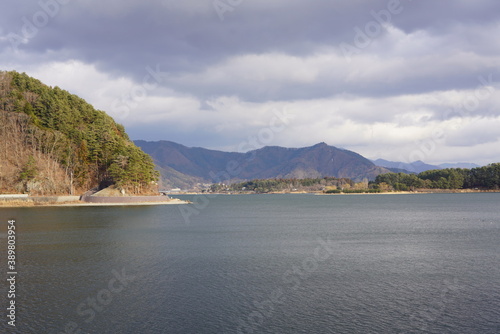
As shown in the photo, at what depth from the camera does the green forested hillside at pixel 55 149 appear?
135625mm

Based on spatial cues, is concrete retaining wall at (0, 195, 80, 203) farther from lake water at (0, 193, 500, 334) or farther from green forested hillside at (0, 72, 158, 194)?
lake water at (0, 193, 500, 334)

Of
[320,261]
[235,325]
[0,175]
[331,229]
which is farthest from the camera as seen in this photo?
[0,175]

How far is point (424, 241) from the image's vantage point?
47.7 m

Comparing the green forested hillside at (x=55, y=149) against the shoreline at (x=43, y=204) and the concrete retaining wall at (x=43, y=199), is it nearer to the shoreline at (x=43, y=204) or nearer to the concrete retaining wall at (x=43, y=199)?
the concrete retaining wall at (x=43, y=199)

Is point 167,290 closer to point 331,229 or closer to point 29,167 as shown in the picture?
point 331,229

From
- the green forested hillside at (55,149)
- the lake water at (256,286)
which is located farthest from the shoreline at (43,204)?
the lake water at (256,286)

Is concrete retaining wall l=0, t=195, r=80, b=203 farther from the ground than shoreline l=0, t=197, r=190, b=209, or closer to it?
farther from the ground

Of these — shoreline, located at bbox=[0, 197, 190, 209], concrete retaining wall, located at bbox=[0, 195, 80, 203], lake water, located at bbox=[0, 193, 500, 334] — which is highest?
concrete retaining wall, located at bbox=[0, 195, 80, 203]

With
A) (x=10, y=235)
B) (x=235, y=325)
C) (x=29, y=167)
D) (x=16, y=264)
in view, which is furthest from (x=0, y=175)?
(x=235, y=325)

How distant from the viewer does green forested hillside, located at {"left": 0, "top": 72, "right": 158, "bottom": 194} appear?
136m

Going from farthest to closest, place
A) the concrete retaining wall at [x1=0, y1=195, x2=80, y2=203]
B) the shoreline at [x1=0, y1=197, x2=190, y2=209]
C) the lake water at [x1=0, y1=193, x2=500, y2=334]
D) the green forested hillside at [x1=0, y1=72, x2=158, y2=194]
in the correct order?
the green forested hillside at [x1=0, y1=72, x2=158, y2=194] → the concrete retaining wall at [x1=0, y1=195, x2=80, y2=203] → the shoreline at [x1=0, y1=197, x2=190, y2=209] → the lake water at [x1=0, y1=193, x2=500, y2=334]

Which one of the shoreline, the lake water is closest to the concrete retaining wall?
the shoreline

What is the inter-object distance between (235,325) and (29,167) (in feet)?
447

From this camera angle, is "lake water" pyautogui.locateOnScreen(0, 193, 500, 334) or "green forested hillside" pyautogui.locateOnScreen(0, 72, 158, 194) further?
"green forested hillside" pyautogui.locateOnScreen(0, 72, 158, 194)
